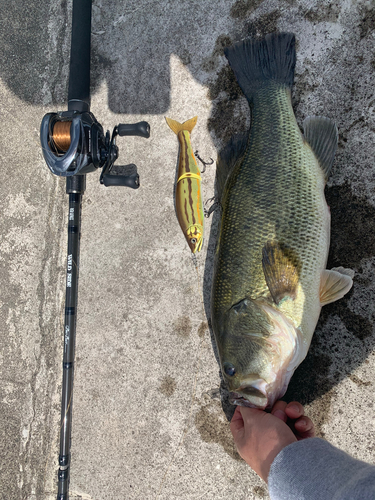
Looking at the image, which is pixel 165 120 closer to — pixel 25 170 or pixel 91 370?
pixel 25 170

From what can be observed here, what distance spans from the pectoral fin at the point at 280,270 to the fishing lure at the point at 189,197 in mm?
641

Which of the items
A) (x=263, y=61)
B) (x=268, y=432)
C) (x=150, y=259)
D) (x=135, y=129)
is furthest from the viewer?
(x=150, y=259)

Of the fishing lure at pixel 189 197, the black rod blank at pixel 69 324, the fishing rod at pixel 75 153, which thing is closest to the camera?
the fishing rod at pixel 75 153

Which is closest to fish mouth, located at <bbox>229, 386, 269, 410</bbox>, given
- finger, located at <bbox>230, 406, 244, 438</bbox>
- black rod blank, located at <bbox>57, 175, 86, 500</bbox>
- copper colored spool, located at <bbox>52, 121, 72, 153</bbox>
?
finger, located at <bbox>230, 406, 244, 438</bbox>

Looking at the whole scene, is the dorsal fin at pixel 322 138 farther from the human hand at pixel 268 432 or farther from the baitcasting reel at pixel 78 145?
the human hand at pixel 268 432

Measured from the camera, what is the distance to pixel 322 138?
88.4 inches

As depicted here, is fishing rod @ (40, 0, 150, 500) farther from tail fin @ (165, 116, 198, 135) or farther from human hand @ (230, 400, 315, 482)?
human hand @ (230, 400, 315, 482)

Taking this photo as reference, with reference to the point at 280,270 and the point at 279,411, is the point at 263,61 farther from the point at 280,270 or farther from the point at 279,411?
the point at 279,411

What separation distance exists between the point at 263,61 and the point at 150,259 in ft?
5.88

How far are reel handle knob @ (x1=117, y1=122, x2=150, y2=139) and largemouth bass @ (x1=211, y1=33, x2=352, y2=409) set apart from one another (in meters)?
0.79

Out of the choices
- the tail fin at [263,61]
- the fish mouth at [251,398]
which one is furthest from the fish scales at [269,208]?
the fish mouth at [251,398]

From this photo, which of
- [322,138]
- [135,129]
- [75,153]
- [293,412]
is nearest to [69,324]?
[75,153]

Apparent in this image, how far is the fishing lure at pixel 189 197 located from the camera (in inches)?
95.3

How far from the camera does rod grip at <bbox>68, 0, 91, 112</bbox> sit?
8.41 feet
